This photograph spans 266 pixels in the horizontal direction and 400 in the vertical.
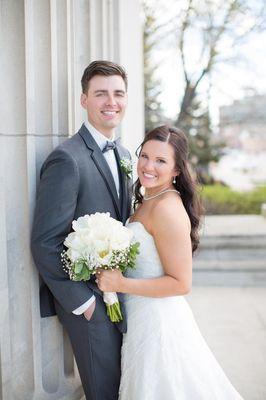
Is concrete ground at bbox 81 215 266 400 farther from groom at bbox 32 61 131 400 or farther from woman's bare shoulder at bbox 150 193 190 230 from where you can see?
groom at bbox 32 61 131 400

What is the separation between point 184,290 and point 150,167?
2.00ft

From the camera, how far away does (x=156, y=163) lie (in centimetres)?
254

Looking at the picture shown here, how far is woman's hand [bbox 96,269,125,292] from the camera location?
2367 mm

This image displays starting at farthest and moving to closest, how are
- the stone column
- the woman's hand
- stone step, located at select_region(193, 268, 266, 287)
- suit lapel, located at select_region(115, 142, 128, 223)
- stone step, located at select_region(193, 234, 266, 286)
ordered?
stone step, located at select_region(193, 234, 266, 286) < stone step, located at select_region(193, 268, 266, 287) < suit lapel, located at select_region(115, 142, 128, 223) < the stone column < the woman's hand

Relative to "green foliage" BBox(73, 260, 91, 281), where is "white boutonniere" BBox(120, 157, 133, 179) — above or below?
above

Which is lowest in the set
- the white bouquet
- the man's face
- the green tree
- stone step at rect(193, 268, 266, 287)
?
stone step at rect(193, 268, 266, 287)

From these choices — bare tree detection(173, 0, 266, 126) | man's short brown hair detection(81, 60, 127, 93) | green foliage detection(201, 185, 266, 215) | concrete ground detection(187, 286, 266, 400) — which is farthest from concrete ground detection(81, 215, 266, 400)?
bare tree detection(173, 0, 266, 126)

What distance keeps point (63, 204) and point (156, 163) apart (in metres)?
0.51

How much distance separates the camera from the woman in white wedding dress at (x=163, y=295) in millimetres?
2393

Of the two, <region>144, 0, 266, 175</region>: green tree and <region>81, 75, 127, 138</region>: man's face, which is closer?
<region>81, 75, 127, 138</region>: man's face

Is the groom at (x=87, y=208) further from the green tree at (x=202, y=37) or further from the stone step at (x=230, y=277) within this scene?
the green tree at (x=202, y=37)

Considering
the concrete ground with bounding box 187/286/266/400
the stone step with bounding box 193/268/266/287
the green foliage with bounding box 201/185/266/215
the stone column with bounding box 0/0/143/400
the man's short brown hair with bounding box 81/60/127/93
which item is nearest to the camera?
the stone column with bounding box 0/0/143/400

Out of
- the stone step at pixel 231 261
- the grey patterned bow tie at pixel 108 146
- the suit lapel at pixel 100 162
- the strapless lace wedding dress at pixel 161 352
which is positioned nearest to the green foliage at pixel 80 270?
the strapless lace wedding dress at pixel 161 352

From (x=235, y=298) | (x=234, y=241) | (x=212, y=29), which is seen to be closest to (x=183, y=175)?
(x=235, y=298)
